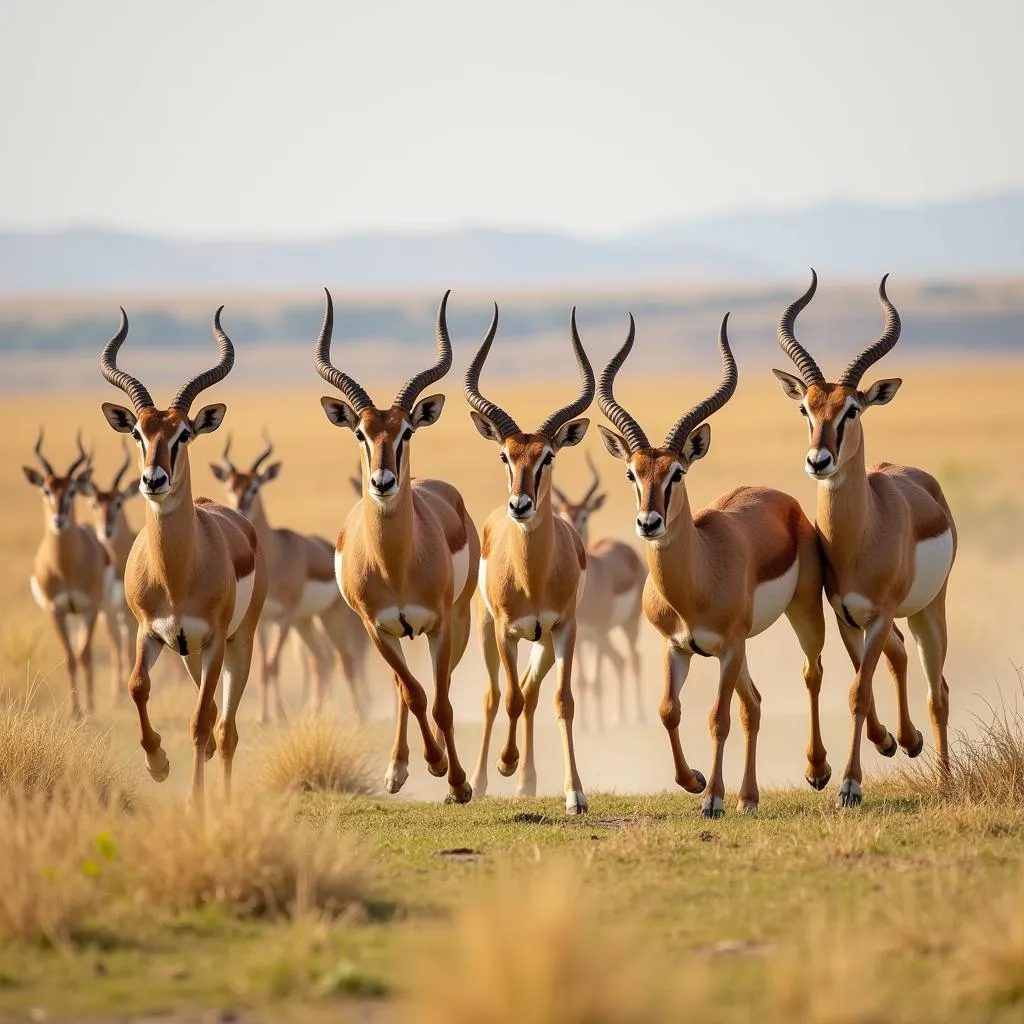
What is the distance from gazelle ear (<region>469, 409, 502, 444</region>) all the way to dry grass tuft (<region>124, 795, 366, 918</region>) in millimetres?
5721

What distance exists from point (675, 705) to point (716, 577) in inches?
37.1

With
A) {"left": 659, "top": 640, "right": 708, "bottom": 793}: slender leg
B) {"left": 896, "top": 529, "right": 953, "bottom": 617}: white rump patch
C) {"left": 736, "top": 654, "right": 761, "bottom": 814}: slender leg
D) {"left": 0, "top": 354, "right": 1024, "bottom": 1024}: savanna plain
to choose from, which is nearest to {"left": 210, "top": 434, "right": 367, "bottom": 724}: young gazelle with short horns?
{"left": 0, "top": 354, "right": 1024, "bottom": 1024}: savanna plain

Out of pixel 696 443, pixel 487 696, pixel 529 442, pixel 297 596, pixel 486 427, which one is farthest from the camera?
pixel 297 596

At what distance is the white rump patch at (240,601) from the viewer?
511 inches

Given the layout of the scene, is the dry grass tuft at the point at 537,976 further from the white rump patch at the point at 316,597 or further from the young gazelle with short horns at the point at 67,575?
the white rump patch at the point at 316,597

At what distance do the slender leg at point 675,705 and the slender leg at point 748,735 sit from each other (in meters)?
0.38

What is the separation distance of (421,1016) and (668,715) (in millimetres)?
6315

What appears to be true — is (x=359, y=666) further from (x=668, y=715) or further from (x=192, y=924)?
(x=192, y=924)

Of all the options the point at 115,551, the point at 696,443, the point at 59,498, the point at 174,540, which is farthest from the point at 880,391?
the point at 115,551

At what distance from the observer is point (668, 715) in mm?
12383

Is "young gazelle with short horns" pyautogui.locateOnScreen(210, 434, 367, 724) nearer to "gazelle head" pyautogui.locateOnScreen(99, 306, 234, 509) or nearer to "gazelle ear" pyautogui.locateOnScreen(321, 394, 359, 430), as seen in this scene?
"gazelle ear" pyautogui.locateOnScreen(321, 394, 359, 430)

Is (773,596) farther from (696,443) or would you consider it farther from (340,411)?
(340,411)

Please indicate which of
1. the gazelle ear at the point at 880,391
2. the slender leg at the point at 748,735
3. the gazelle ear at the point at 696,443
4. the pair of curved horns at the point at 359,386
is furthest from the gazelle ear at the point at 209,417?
the gazelle ear at the point at 880,391

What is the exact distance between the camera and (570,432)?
14.1 m
